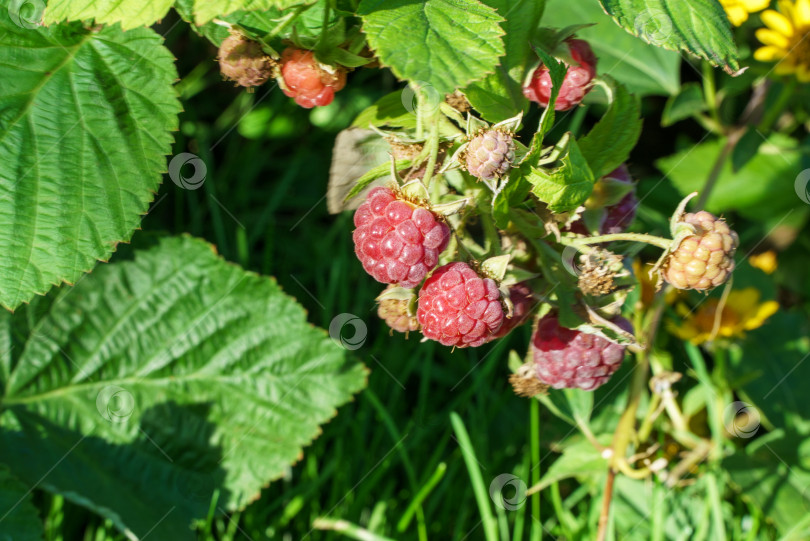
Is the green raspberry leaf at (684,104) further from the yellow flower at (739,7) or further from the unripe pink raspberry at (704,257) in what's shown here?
the unripe pink raspberry at (704,257)

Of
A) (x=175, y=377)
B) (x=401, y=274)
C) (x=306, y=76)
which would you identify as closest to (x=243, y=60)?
(x=306, y=76)

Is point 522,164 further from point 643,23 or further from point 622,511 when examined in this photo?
point 622,511

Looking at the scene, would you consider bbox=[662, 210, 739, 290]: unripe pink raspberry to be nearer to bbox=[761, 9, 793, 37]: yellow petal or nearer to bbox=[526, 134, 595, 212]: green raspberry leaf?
bbox=[526, 134, 595, 212]: green raspberry leaf

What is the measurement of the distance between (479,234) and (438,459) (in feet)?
2.38

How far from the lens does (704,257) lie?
0.93m

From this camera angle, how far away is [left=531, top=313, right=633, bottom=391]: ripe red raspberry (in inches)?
42.7

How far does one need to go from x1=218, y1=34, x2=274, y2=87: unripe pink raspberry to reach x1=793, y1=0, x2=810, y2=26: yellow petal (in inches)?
52.4

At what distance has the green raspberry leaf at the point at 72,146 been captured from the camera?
1.11 meters

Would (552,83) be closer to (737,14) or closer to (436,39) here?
(436,39)

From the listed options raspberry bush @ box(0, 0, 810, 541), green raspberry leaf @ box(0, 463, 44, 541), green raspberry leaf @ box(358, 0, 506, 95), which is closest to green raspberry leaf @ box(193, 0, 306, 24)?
raspberry bush @ box(0, 0, 810, 541)

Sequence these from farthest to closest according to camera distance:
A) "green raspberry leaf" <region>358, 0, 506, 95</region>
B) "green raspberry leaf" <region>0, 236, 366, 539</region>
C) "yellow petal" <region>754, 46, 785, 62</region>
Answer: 1. "yellow petal" <region>754, 46, 785, 62</region>
2. "green raspberry leaf" <region>0, 236, 366, 539</region>
3. "green raspberry leaf" <region>358, 0, 506, 95</region>

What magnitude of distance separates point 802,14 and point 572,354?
3.93ft

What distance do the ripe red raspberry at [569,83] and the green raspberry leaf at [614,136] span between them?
3 centimetres

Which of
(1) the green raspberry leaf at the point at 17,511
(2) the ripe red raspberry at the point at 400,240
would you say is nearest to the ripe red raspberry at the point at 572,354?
(2) the ripe red raspberry at the point at 400,240
